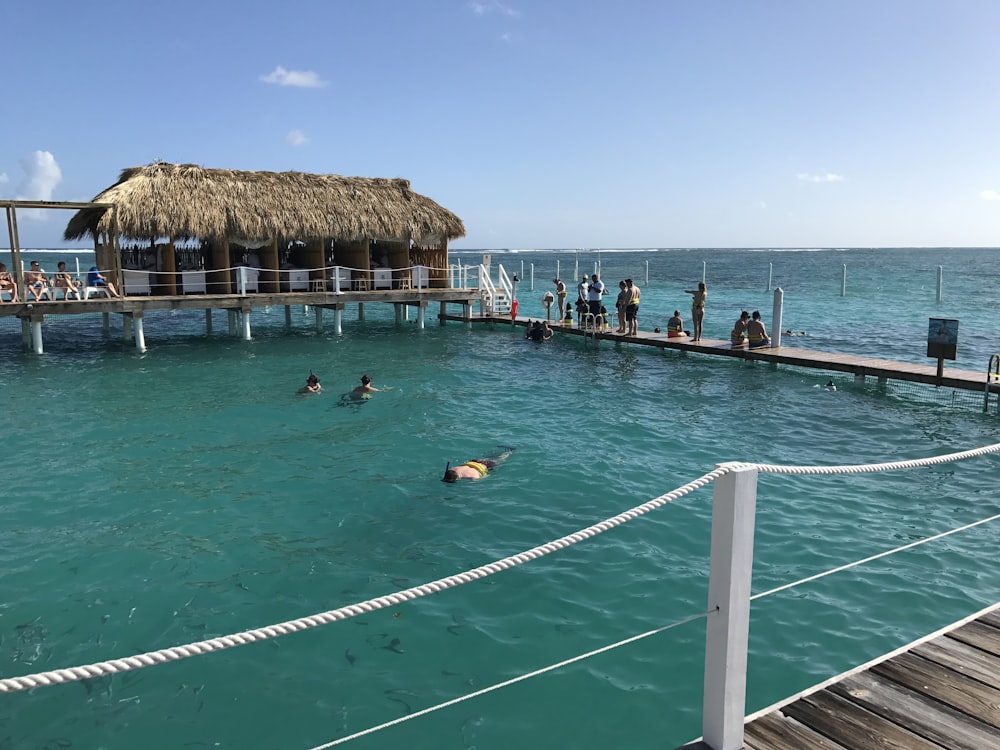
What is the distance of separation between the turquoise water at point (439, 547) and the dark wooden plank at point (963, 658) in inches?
63.1

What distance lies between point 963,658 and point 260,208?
22.7 metres

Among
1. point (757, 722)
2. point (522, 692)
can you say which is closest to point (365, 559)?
point (522, 692)

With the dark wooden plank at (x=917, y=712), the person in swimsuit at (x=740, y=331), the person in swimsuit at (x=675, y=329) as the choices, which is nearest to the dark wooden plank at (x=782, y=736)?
the dark wooden plank at (x=917, y=712)

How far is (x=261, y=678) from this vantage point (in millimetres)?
5617

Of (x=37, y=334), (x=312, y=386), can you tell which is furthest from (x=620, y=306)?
(x=37, y=334)

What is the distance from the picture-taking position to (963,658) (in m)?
3.87

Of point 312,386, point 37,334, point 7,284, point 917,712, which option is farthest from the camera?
point 37,334

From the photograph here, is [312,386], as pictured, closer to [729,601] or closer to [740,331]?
[740,331]

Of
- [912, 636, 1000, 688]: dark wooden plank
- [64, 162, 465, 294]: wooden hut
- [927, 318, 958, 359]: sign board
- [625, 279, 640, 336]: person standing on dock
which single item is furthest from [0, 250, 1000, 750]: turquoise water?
[64, 162, 465, 294]: wooden hut

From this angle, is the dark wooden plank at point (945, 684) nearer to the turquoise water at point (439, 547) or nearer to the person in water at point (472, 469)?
the turquoise water at point (439, 547)

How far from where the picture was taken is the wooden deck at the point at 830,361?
15.0 m

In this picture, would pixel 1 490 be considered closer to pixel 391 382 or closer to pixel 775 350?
pixel 391 382

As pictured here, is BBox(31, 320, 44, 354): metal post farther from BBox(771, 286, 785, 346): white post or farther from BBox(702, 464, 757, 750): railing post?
BBox(702, 464, 757, 750): railing post

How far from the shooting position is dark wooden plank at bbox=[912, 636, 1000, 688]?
369 cm
